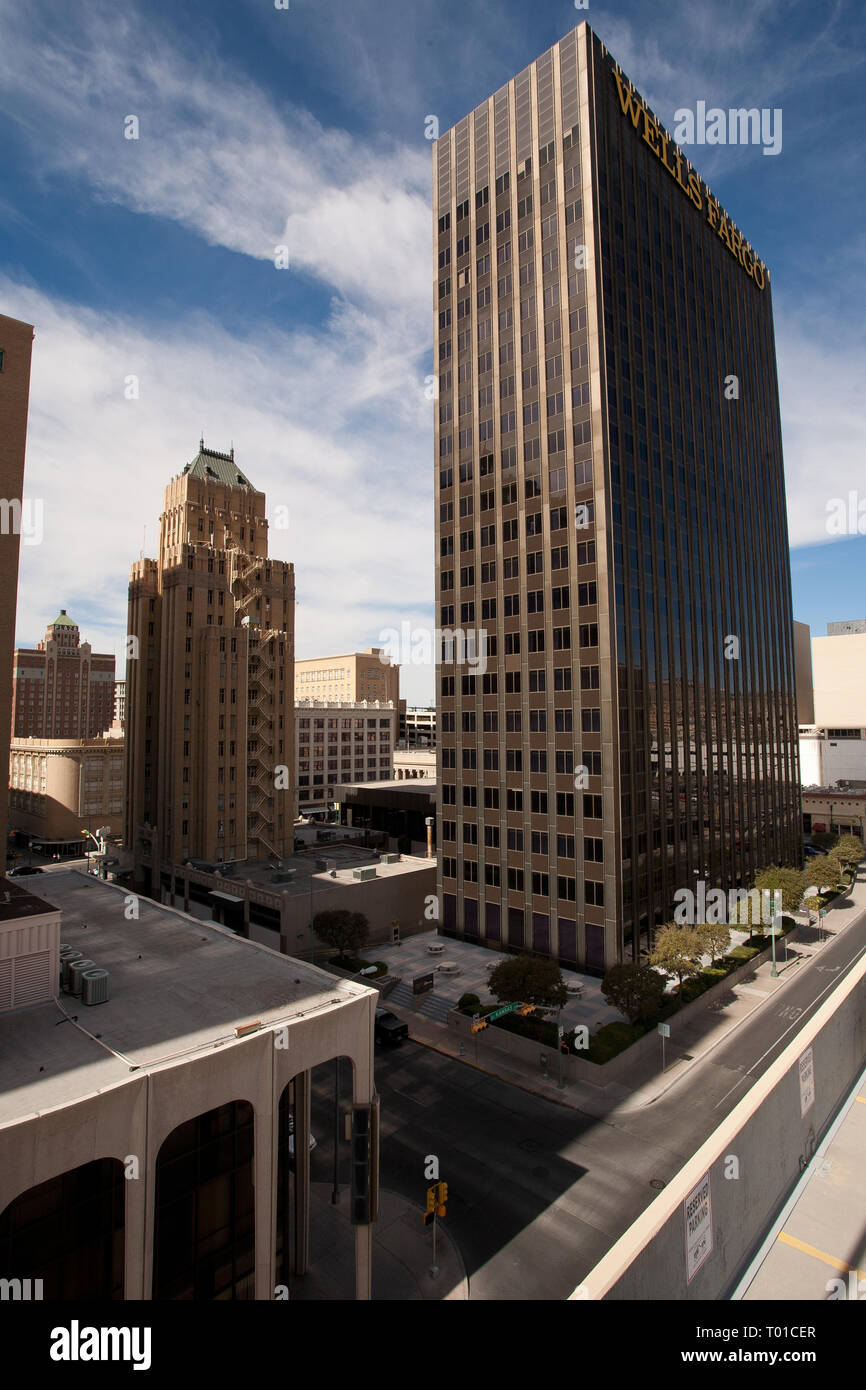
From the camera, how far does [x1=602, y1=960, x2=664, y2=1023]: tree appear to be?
3550 centimetres

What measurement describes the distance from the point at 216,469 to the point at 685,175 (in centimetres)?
5115

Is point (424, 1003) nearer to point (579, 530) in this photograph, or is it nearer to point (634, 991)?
point (634, 991)

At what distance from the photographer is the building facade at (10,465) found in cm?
A: 2670

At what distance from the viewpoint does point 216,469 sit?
71625mm

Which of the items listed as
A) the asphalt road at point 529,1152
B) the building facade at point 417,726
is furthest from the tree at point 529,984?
the building facade at point 417,726

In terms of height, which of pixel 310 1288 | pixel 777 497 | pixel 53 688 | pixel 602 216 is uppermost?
pixel 602 216

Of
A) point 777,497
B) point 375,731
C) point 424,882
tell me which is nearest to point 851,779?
point 777,497

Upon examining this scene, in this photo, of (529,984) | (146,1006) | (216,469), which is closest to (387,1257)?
(146,1006)

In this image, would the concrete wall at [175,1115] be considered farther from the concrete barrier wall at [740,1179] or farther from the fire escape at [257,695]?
the fire escape at [257,695]

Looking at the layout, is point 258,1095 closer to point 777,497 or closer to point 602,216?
point 602,216

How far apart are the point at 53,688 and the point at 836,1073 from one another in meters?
185

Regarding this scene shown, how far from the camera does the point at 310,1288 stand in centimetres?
1967

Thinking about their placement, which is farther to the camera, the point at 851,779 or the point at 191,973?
the point at 851,779

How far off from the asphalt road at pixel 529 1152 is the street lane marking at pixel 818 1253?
42.4ft
